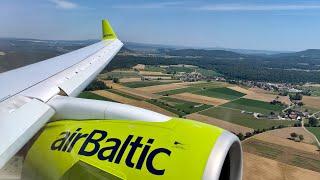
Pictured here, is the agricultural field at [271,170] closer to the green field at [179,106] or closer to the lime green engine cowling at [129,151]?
the green field at [179,106]

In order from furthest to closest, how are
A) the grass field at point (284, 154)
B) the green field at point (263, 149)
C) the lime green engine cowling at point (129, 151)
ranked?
the green field at point (263, 149) → the grass field at point (284, 154) → the lime green engine cowling at point (129, 151)

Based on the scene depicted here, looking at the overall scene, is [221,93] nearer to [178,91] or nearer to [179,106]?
[178,91]

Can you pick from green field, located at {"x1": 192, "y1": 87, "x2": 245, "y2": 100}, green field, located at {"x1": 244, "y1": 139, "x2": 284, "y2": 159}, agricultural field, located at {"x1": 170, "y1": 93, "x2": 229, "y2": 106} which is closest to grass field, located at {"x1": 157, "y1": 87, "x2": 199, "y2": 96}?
agricultural field, located at {"x1": 170, "y1": 93, "x2": 229, "y2": 106}

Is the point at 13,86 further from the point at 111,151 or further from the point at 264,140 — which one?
the point at 264,140

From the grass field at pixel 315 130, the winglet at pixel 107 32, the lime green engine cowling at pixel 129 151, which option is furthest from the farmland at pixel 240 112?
the lime green engine cowling at pixel 129 151

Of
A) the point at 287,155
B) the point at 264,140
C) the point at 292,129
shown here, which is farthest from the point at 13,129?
the point at 292,129
